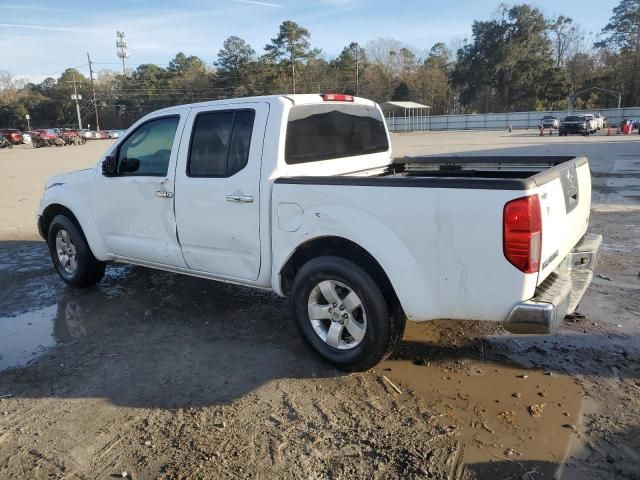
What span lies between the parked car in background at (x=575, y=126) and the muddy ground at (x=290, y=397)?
44.5 meters

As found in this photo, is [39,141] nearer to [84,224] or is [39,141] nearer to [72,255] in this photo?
[72,255]

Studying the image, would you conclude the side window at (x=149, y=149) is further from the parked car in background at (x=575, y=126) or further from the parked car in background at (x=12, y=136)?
the parked car in background at (x=12, y=136)

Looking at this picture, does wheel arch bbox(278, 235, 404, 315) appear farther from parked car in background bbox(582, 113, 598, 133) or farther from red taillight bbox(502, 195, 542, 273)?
parked car in background bbox(582, 113, 598, 133)

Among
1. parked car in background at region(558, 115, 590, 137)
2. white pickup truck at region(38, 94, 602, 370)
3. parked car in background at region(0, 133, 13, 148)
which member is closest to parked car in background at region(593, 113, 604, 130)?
parked car in background at region(558, 115, 590, 137)

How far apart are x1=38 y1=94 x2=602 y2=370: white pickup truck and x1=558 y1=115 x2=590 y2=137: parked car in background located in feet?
149

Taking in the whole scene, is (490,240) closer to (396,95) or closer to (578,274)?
(578,274)

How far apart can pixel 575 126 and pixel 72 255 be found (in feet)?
154

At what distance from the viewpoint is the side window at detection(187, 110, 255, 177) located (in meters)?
4.36

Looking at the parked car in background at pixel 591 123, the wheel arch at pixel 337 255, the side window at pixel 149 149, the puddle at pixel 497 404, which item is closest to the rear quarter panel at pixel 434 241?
the wheel arch at pixel 337 255

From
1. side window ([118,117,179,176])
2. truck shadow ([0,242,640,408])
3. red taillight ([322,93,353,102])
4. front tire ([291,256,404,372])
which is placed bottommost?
truck shadow ([0,242,640,408])

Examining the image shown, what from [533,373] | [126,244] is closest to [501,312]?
[533,373]

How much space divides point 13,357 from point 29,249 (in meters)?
4.44

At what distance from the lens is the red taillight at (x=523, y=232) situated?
299cm

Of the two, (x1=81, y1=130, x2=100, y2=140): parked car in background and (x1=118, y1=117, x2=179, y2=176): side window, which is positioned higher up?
(x1=81, y1=130, x2=100, y2=140): parked car in background
